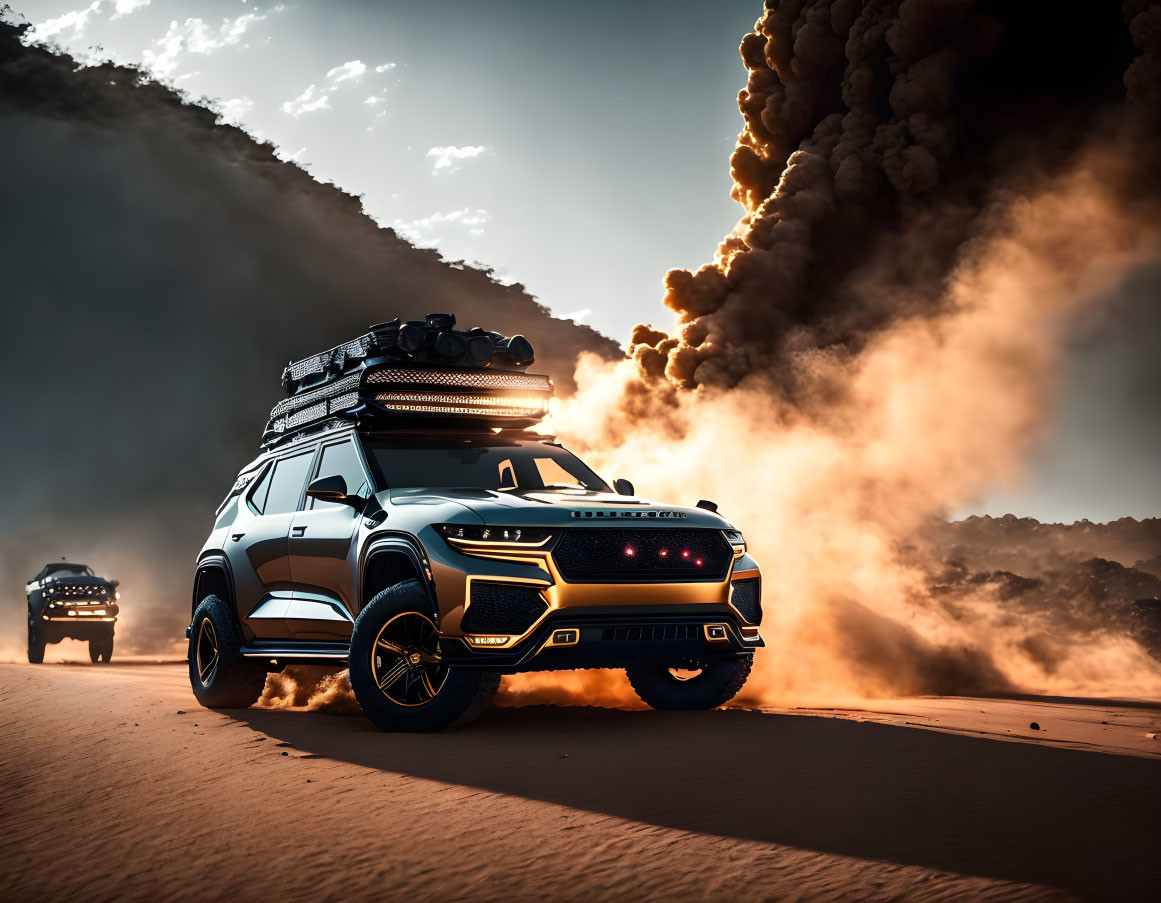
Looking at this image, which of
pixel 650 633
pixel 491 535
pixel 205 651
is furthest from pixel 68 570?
pixel 650 633

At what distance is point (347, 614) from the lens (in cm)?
730

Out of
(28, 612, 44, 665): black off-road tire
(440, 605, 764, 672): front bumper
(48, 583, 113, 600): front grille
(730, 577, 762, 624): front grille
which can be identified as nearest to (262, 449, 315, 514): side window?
(440, 605, 764, 672): front bumper

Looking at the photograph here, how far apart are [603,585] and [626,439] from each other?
14.2 meters

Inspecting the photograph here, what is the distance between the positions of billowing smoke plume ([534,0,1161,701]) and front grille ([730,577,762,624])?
7636 millimetres

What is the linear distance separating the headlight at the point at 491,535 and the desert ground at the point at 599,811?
1053 millimetres

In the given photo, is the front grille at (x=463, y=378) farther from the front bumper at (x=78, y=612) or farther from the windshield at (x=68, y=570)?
the windshield at (x=68, y=570)

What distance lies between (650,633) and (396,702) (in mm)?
1473

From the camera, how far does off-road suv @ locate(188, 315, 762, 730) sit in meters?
6.44

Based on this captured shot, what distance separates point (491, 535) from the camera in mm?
6500

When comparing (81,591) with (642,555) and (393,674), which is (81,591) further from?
(642,555)

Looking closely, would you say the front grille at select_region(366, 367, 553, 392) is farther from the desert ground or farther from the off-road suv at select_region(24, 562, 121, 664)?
the off-road suv at select_region(24, 562, 121, 664)

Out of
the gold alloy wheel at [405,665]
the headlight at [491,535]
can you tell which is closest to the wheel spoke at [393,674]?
the gold alloy wheel at [405,665]

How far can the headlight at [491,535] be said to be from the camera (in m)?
6.47

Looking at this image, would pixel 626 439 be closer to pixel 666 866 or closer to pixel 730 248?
pixel 730 248
